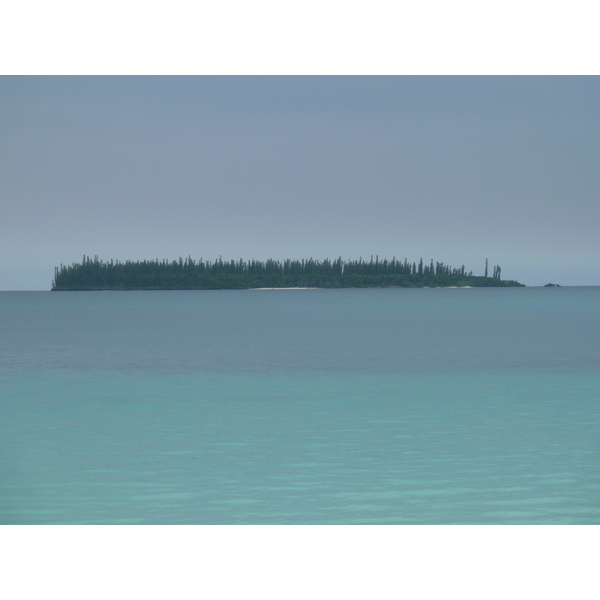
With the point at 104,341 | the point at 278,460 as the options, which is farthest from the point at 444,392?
the point at 104,341

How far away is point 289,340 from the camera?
33.0m

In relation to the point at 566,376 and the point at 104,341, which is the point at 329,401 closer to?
the point at 566,376

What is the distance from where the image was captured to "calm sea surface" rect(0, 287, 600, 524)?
7703 mm

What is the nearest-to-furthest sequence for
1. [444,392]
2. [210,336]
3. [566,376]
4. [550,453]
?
[550,453]
[444,392]
[566,376]
[210,336]

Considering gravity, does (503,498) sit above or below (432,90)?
below

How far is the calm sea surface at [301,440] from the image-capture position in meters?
7.70

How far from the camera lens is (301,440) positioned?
36.1ft

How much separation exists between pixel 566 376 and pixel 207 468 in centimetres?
1228

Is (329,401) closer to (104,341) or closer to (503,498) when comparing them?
(503,498)

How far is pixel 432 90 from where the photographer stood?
142 ft

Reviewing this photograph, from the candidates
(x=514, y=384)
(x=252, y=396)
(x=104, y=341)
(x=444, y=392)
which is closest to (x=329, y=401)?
(x=252, y=396)

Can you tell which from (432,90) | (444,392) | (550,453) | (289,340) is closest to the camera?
(550,453)

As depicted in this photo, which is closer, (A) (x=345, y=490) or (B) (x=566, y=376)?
(A) (x=345, y=490)
